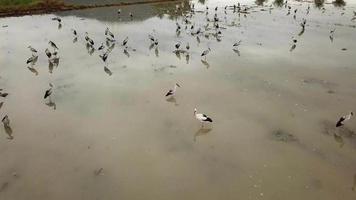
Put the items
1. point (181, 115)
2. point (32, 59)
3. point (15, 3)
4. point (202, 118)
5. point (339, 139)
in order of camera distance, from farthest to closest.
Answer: point (15, 3), point (32, 59), point (181, 115), point (202, 118), point (339, 139)

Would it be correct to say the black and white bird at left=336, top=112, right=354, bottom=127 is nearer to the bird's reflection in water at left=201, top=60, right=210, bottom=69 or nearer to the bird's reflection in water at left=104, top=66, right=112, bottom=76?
the bird's reflection in water at left=201, top=60, right=210, bottom=69

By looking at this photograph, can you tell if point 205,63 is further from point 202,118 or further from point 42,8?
point 42,8

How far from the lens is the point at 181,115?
1931 centimetres

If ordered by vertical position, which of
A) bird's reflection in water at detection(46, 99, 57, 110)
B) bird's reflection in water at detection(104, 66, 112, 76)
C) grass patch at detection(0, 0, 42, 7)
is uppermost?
grass patch at detection(0, 0, 42, 7)

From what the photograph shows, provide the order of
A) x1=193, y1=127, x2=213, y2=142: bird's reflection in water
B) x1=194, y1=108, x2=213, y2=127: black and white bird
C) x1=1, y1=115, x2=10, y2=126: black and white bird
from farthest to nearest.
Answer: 1. x1=1, y1=115, x2=10, y2=126: black and white bird
2. x1=194, y1=108, x2=213, y2=127: black and white bird
3. x1=193, y1=127, x2=213, y2=142: bird's reflection in water

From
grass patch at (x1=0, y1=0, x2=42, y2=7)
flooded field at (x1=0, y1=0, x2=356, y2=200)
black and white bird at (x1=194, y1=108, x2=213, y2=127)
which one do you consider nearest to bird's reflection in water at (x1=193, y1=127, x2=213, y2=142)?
flooded field at (x1=0, y1=0, x2=356, y2=200)

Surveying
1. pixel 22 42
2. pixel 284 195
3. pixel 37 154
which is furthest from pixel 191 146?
pixel 22 42

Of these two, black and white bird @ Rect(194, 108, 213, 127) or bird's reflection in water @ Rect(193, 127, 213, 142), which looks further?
black and white bird @ Rect(194, 108, 213, 127)

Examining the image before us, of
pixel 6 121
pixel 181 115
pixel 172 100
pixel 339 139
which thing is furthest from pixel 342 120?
pixel 6 121

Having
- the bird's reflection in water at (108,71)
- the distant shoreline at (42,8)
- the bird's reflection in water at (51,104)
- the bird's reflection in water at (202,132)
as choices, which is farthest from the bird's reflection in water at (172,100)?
the distant shoreline at (42,8)

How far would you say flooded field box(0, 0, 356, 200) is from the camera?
14.2 metres

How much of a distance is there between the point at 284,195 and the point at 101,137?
818 centimetres

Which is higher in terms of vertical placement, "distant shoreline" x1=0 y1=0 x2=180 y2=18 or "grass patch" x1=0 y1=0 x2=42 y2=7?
"grass patch" x1=0 y1=0 x2=42 y2=7

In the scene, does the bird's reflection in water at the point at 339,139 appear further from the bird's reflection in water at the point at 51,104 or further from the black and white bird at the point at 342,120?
the bird's reflection in water at the point at 51,104
